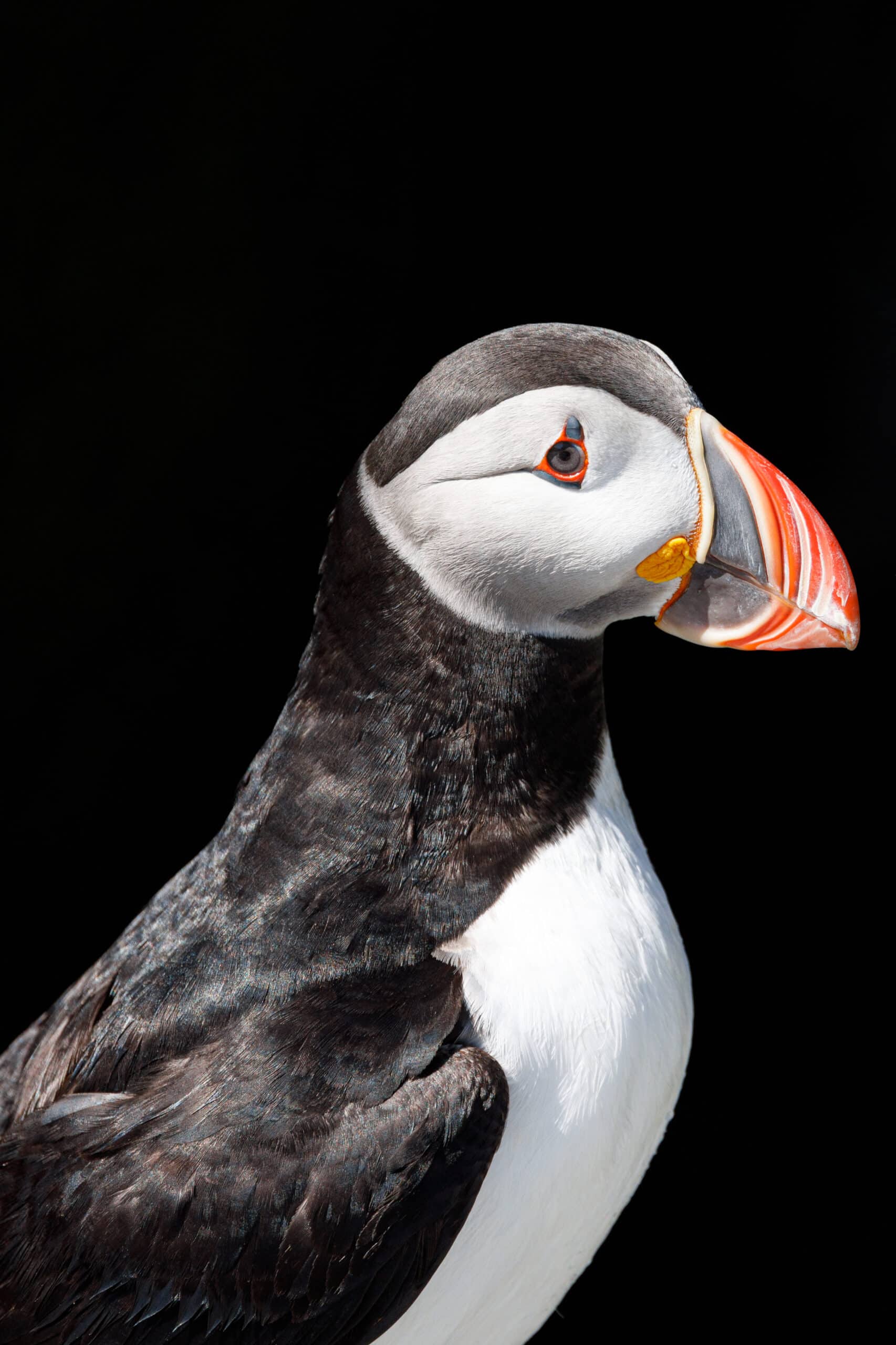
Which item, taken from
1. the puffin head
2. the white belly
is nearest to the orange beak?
the puffin head

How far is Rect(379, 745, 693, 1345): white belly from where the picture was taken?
1.99 metres

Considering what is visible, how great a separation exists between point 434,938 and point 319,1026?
21cm

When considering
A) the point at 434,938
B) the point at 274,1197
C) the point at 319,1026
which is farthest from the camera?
the point at 434,938

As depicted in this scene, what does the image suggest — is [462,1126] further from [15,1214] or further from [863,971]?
[863,971]

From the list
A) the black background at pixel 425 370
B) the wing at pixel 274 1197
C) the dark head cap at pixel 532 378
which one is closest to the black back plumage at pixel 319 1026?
the wing at pixel 274 1197

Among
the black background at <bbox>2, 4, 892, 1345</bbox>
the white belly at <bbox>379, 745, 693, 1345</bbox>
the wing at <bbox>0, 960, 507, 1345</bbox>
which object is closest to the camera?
the wing at <bbox>0, 960, 507, 1345</bbox>

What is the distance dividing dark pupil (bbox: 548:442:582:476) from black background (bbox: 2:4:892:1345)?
5.98 ft

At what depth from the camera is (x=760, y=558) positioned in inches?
76.9

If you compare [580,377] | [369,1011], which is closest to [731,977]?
[369,1011]

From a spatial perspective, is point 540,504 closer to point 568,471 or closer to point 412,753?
point 568,471

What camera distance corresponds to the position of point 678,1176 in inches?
157

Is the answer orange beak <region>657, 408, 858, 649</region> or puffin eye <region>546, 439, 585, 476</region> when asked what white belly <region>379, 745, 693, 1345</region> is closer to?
orange beak <region>657, 408, 858, 649</region>

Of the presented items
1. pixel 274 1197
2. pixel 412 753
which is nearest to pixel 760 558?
pixel 412 753

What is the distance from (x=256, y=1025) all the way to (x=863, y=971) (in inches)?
97.1
